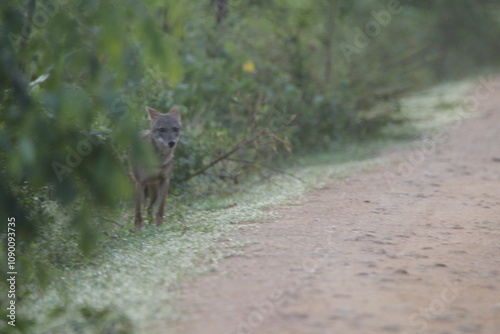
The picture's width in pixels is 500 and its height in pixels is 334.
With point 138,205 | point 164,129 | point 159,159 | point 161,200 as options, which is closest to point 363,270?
point 161,200

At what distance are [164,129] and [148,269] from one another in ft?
10.1

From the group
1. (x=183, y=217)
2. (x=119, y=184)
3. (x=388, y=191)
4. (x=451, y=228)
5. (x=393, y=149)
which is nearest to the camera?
(x=119, y=184)

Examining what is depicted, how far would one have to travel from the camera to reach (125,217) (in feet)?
25.2

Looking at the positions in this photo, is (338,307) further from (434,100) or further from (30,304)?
(434,100)

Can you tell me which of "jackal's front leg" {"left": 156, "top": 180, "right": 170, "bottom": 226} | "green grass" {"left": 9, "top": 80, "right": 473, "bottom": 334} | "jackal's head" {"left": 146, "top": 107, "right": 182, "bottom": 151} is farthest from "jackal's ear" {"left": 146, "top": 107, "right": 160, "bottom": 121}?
"green grass" {"left": 9, "top": 80, "right": 473, "bottom": 334}

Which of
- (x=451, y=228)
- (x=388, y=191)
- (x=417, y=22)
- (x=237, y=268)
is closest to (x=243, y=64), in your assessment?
(x=388, y=191)

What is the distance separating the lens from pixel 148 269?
5211mm

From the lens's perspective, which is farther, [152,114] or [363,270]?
[152,114]

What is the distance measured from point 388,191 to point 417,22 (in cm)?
1981

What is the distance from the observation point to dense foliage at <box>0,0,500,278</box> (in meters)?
3.65

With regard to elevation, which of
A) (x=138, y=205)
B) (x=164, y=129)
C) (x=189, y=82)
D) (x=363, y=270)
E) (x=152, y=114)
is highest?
(x=189, y=82)

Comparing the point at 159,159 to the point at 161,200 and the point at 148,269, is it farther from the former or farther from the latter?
the point at 148,269

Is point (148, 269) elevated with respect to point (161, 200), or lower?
lower

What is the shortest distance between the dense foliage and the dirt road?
1140mm
